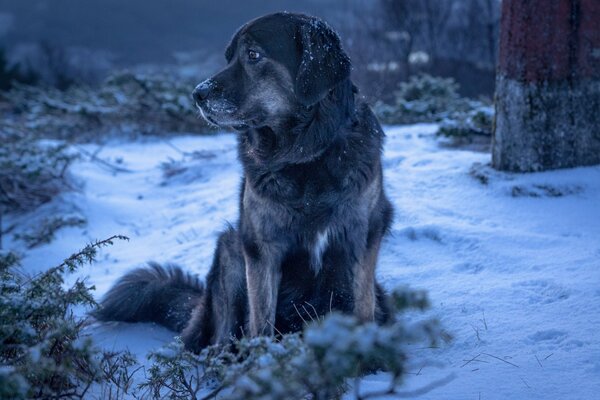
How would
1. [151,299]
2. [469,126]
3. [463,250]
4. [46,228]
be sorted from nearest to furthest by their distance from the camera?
[151,299]
[463,250]
[46,228]
[469,126]

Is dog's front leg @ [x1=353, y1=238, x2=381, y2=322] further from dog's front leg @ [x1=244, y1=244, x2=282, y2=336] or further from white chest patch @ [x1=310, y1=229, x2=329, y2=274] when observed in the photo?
dog's front leg @ [x1=244, y1=244, x2=282, y2=336]

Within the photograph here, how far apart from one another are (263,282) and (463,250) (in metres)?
1.75

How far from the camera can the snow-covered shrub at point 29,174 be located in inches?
283

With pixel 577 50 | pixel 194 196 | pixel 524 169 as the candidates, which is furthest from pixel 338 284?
pixel 194 196

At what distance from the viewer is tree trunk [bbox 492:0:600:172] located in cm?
470

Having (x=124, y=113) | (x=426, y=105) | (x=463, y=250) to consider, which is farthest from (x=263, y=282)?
(x=124, y=113)

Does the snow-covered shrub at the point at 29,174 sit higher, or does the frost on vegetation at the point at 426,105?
the frost on vegetation at the point at 426,105

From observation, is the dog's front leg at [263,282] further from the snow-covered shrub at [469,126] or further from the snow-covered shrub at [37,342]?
the snow-covered shrub at [469,126]

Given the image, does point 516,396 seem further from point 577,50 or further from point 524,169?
point 577,50

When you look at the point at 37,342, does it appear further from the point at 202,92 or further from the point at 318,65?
the point at 318,65

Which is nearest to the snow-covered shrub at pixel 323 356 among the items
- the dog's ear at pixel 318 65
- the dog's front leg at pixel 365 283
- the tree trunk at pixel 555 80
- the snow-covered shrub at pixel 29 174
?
the dog's front leg at pixel 365 283

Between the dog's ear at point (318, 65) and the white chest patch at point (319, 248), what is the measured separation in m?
0.66

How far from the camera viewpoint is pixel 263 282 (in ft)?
10.1

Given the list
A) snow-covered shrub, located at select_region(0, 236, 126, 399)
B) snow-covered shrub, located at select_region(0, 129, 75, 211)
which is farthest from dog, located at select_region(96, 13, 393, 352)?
snow-covered shrub, located at select_region(0, 129, 75, 211)
